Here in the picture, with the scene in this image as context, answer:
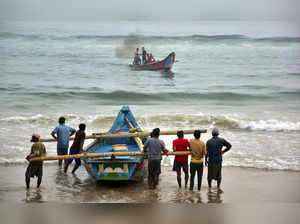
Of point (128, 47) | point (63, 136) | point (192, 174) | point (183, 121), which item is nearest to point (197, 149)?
point (192, 174)

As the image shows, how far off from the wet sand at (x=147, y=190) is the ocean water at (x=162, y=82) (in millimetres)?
1028

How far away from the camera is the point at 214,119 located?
14250 millimetres

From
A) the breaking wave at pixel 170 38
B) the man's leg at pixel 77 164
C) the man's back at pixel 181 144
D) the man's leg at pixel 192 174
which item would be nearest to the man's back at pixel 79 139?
the man's leg at pixel 77 164

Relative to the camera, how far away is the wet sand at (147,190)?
5938 millimetres

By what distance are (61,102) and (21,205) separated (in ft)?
48.7

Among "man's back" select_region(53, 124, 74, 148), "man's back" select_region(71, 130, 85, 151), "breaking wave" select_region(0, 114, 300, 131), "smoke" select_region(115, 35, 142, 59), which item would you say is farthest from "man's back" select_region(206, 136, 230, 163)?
"smoke" select_region(115, 35, 142, 59)

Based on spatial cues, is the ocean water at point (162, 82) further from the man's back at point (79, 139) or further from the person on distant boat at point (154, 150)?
the person on distant boat at point (154, 150)

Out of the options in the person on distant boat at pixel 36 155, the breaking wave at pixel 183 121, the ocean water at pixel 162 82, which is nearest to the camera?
the person on distant boat at pixel 36 155

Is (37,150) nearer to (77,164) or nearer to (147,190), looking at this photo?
(77,164)

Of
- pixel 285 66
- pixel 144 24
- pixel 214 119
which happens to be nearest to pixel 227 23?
pixel 144 24

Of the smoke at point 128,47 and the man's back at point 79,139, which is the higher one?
the smoke at point 128,47

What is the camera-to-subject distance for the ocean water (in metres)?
11.9

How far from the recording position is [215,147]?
616cm

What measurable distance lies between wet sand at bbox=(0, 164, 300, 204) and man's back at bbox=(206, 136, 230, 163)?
484mm
